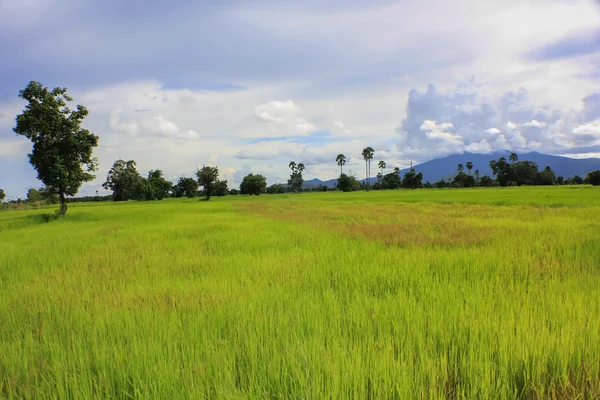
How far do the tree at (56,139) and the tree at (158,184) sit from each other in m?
68.5

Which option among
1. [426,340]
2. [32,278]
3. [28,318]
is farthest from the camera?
[32,278]

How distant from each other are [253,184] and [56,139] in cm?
8464

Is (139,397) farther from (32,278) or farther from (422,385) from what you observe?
(32,278)

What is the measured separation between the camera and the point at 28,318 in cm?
384

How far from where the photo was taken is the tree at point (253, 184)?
10731 cm

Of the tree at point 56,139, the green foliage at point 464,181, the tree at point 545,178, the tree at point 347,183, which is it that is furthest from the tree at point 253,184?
the tree at point 545,178

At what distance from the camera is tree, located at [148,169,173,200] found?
295ft

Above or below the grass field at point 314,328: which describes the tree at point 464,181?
above

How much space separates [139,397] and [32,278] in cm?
587

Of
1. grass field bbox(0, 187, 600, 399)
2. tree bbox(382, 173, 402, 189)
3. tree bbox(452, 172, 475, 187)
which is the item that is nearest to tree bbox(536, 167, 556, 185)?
tree bbox(452, 172, 475, 187)

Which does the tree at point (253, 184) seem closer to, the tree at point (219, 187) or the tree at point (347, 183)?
the tree at point (219, 187)

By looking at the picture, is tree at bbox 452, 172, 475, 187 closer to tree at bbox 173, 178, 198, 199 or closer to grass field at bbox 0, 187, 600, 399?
tree at bbox 173, 178, 198, 199

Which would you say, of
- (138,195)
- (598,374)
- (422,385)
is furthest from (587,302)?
(138,195)

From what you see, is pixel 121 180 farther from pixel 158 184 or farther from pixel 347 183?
pixel 347 183
